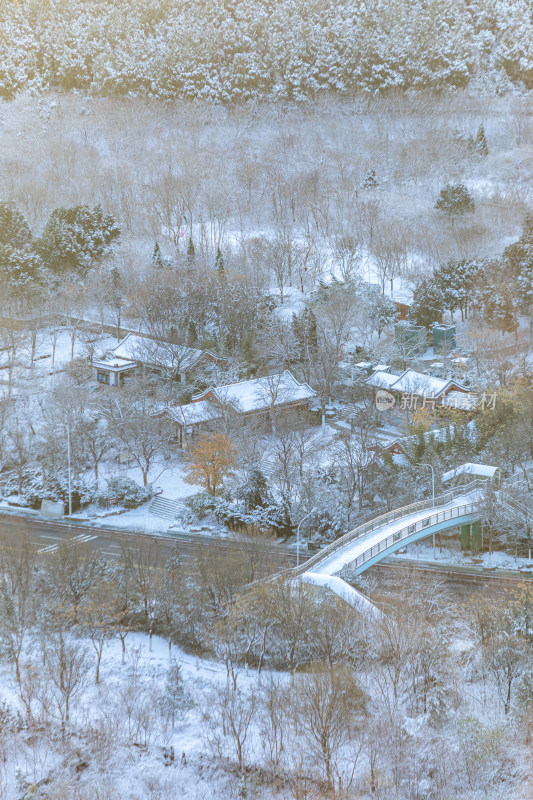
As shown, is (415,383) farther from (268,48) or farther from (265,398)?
(268,48)

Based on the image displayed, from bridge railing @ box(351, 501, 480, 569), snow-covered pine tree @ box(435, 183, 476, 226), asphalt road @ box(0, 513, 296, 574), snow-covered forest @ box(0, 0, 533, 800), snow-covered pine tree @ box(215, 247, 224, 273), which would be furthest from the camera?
snow-covered pine tree @ box(435, 183, 476, 226)

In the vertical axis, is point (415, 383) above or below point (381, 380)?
above

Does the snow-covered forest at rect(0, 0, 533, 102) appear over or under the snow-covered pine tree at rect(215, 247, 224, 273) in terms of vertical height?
over

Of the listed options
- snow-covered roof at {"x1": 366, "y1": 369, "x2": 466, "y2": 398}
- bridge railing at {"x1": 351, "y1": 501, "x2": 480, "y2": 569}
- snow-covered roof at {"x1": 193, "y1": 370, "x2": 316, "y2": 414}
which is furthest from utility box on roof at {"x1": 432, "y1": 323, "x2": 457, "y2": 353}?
bridge railing at {"x1": 351, "y1": 501, "x2": 480, "y2": 569}

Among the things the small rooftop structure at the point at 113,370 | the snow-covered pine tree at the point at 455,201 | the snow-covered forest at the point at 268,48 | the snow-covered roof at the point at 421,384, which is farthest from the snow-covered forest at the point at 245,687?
the snow-covered forest at the point at 268,48

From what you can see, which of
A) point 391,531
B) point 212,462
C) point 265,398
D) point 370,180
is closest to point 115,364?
point 265,398

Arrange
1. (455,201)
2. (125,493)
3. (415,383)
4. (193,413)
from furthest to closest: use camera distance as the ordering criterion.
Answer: (455,201) → (415,383) → (193,413) → (125,493)

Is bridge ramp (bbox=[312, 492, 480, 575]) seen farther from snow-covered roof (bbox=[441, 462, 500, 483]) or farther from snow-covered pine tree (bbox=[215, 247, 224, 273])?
snow-covered pine tree (bbox=[215, 247, 224, 273])
